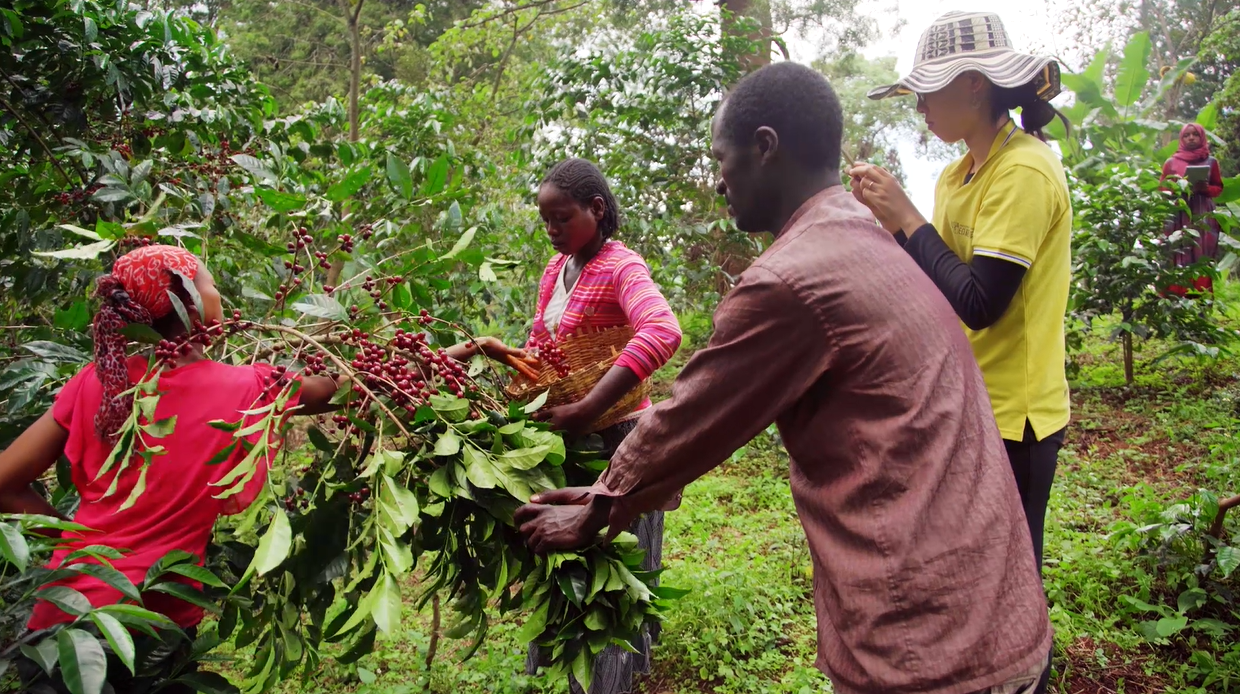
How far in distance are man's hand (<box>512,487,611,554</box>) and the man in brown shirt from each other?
5.2 inches

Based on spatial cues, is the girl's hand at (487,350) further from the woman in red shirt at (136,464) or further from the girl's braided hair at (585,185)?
the girl's braided hair at (585,185)

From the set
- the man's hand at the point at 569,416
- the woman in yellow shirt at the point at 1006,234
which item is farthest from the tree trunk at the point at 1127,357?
the man's hand at the point at 569,416

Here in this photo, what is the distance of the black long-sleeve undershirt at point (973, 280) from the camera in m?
1.85

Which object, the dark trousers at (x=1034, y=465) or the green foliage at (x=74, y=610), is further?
the dark trousers at (x=1034, y=465)

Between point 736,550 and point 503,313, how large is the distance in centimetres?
184

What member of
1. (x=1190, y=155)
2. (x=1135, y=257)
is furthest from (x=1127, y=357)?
(x=1190, y=155)

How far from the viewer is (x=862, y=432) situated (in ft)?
4.23

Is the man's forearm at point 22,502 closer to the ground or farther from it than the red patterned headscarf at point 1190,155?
farther from it

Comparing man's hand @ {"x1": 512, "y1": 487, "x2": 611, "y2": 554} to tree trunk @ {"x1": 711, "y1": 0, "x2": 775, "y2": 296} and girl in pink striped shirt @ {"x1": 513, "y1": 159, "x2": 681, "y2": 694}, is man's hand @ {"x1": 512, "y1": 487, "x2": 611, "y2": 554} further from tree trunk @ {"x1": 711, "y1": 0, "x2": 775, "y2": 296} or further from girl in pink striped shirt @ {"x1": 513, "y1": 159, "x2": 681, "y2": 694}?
tree trunk @ {"x1": 711, "y1": 0, "x2": 775, "y2": 296}

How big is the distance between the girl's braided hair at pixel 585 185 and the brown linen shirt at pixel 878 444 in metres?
1.18

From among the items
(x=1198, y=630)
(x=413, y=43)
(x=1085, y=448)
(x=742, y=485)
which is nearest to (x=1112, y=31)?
(x=413, y=43)

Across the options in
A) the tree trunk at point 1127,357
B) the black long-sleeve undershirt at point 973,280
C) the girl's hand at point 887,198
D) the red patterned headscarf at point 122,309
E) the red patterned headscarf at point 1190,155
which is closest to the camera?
the red patterned headscarf at point 122,309

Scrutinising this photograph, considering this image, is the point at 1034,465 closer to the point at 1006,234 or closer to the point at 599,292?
the point at 1006,234

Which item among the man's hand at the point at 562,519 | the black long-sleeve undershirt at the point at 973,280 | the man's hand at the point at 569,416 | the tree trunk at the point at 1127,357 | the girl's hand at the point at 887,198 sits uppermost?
the girl's hand at the point at 887,198
